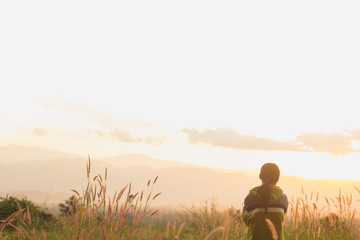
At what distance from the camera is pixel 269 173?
216 inches

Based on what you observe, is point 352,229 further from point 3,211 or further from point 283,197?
point 3,211

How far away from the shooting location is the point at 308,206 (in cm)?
809

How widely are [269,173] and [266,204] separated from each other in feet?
1.37

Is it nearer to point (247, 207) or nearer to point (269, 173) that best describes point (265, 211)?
point (247, 207)

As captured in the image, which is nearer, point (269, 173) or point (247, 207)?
point (269, 173)

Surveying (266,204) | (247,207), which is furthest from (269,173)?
(247,207)

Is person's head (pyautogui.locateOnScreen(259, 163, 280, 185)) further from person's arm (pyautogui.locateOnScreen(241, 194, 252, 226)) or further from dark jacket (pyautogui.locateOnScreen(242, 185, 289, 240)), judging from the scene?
person's arm (pyautogui.locateOnScreen(241, 194, 252, 226))

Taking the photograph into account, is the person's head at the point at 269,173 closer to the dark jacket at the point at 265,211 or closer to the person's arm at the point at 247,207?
the dark jacket at the point at 265,211

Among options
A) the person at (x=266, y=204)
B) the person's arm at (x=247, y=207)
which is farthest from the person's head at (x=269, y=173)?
the person's arm at (x=247, y=207)

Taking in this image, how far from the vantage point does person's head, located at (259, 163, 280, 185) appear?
216 inches

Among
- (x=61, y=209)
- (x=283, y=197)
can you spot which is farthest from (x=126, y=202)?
(x=61, y=209)

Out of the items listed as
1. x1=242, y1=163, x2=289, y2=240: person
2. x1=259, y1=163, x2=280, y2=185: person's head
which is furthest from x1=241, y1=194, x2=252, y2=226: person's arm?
x1=259, y1=163, x2=280, y2=185: person's head

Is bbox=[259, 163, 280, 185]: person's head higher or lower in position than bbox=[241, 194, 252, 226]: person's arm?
higher

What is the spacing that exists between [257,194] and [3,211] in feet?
24.9
